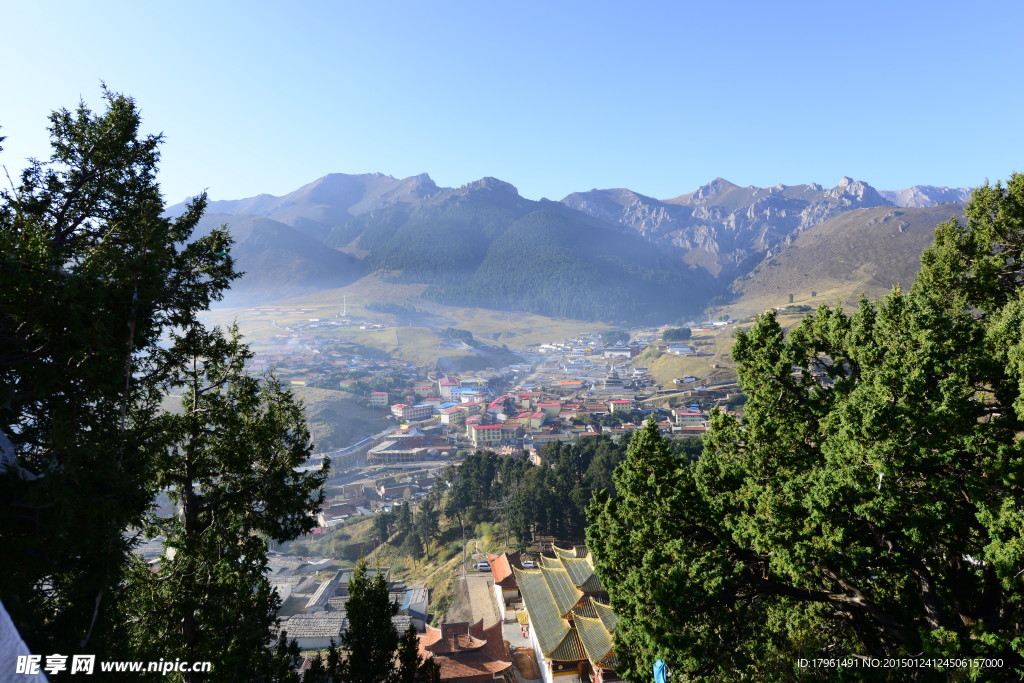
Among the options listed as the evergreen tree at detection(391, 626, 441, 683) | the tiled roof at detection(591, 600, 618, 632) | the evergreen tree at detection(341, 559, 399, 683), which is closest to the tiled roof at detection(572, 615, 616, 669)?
the tiled roof at detection(591, 600, 618, 632)

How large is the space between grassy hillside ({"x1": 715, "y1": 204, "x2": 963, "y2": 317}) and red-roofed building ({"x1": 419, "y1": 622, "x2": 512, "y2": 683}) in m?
88.6

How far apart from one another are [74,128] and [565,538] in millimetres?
30350

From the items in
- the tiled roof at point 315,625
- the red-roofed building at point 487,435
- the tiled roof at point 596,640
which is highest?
the tiled roof at point 596,640

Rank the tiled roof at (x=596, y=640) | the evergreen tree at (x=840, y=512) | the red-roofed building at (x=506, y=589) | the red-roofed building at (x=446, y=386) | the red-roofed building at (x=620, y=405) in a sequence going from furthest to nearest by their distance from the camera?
the red-roofed building at (x=446, y=386)
the red-roofed building at (x=620, y=405)
the red-roofed building at (x=506, y=589)
the tiled roof at (x=596, y=640)
the evergreen tree at (x=840, y=512)

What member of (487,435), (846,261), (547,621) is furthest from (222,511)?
(846,261)

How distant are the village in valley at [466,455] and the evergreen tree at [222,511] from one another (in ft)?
3.11

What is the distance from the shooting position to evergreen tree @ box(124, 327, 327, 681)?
21.0 feet

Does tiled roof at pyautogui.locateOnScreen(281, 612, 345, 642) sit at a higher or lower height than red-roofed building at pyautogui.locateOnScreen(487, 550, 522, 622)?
lower

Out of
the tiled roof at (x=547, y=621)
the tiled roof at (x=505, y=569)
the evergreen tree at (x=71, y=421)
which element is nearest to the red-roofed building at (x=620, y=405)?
the tiled roof at (x=505, y=569)

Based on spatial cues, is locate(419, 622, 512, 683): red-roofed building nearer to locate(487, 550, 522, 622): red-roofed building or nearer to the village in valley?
the village in valley

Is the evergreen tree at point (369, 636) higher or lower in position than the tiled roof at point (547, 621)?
higher

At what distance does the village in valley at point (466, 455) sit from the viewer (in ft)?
61.8

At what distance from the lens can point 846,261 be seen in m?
143

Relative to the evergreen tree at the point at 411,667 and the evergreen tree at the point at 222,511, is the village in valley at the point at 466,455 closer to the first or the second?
the evergreen tree at the point at 222,511
